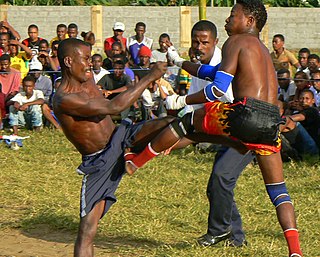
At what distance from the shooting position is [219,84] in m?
6.30

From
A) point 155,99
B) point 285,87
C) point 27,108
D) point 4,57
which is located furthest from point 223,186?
point 4,57

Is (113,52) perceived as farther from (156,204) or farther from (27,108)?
(156,204)

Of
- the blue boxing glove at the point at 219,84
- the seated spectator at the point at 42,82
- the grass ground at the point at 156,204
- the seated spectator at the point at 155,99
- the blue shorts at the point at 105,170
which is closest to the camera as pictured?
the blue boxing glove at the point at 219,84

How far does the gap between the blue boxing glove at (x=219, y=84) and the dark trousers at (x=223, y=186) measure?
0.89m

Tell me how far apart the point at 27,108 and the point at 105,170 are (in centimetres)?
844

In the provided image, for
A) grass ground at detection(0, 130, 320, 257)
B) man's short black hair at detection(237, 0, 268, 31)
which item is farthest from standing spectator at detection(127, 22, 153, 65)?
man's short black hair at detection(237, 0, 268, 31)

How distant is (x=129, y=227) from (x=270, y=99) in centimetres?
248

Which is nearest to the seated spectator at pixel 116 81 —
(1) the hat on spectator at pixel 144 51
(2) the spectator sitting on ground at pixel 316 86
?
(1) the hat on spectator at pixel 144 51

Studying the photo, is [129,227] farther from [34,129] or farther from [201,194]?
[34,129]

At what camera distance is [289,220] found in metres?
6.36

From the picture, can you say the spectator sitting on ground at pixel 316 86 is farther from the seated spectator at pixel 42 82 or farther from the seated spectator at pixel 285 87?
the seated spectator at pixel 42 82

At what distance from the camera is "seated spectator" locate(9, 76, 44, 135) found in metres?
14.5

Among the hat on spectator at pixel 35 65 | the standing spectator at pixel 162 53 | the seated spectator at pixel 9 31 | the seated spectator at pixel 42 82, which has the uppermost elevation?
the seated spectator at pixel 9 31

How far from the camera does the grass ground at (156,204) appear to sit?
301 inches
